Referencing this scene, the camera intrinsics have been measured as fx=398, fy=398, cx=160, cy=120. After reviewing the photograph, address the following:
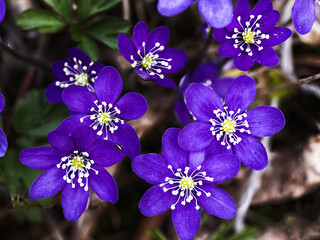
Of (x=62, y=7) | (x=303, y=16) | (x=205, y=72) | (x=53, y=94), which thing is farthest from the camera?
(x=205, y=72)

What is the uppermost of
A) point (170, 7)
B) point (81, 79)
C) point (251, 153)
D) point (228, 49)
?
point (170, 7)

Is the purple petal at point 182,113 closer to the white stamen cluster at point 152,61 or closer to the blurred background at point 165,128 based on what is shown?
the blurred background at point 165,128

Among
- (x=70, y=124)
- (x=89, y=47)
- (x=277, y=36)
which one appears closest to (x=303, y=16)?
(x=277, y=36)

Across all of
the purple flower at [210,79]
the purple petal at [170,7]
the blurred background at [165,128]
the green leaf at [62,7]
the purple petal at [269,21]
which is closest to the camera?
the purple petal at [170,7]

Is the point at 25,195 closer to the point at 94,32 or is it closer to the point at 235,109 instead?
the point at 94,32

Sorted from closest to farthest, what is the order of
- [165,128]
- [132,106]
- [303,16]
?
[132,106]
[303,16]
[165,128]

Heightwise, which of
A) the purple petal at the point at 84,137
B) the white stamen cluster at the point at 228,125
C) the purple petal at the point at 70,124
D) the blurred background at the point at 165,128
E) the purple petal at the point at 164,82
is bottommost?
the blurred background at the point at 165,128

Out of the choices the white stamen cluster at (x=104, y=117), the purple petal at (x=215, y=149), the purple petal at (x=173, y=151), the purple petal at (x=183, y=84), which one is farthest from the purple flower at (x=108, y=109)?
the purple petal at (x=183, y=84)

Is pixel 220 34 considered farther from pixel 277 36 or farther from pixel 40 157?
pixel 40 157
